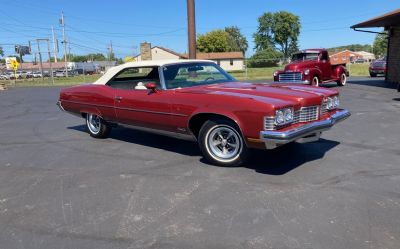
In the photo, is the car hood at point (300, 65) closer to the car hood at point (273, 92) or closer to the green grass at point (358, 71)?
the car hood at point (273, 92)

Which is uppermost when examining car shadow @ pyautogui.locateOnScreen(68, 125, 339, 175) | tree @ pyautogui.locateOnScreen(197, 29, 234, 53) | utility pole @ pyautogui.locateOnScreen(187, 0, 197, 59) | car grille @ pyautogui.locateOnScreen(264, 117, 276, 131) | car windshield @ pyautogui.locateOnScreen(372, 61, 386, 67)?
tree @ pyautogui.locateOnScreen(197, 29, 234, 53)

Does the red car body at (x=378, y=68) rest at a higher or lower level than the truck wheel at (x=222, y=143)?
higher

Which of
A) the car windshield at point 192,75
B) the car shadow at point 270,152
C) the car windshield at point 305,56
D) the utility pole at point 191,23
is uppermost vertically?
the utility pole at point 191,23

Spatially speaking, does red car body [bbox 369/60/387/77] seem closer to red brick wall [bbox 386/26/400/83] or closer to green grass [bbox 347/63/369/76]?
green grass [bbox 347/63/369/76]

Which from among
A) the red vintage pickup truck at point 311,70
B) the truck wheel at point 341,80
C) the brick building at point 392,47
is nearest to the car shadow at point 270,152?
the red vintage pickup truck at point 311,70

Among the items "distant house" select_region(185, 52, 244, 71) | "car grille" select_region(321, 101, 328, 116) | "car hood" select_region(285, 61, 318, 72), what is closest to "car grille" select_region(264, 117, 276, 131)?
"car grille" select_region(321, 101, 328, 116)

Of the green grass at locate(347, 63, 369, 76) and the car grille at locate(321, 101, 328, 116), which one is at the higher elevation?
the car grille at locate(321, 101, 328, 116)

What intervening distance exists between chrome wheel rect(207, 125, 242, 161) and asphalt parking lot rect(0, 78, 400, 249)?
0.20 metres

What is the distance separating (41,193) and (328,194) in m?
3.27

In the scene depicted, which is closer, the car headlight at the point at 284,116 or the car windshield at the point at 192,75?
the car headlight at the point at 284,116

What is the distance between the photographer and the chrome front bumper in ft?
14.7

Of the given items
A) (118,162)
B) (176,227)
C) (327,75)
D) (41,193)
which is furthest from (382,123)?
(327,75)

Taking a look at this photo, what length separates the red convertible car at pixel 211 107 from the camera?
4.68m

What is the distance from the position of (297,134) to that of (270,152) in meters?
1.29
